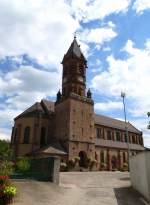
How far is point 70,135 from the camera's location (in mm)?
42281

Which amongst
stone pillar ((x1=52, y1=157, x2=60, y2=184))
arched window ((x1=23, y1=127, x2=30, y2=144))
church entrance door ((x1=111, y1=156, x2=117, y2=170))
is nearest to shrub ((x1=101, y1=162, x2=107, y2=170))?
church entrance door ((x1=111, y1=156, x2=117, y2=170))

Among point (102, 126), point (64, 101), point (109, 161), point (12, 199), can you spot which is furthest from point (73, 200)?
point (102, 126)

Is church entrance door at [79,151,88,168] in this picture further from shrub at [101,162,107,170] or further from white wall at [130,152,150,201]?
white wall at [130,152,150,201]

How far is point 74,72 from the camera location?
4988 cm

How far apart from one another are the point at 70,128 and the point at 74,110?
12.5 ft

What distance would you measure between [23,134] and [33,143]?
135 inches

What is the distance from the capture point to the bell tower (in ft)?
141

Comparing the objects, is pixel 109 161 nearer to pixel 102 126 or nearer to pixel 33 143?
pixel 102 126

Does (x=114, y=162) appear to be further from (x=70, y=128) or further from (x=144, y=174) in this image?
(x=144, y=174)

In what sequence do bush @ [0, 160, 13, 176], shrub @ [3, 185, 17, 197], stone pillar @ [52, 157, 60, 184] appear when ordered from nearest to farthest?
shrub @ [3, 185, 17, 197] → bush @ [0, 160, 13, 176] → stone pillar @ [52, 157, 60, 184]

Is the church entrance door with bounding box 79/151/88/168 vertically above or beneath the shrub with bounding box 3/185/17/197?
above

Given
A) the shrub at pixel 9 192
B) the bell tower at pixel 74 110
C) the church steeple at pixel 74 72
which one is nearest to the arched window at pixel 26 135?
the bell tower at pixel 74 110

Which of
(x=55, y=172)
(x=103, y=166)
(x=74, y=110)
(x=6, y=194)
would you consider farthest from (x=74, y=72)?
(x=6, y=194)

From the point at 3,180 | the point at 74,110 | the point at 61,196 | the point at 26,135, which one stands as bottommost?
the point at 61,196
